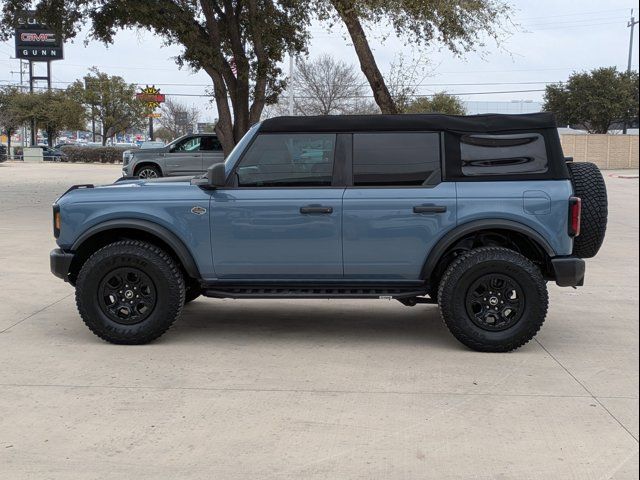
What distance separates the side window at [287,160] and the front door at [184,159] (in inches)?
622

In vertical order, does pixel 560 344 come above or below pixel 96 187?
below

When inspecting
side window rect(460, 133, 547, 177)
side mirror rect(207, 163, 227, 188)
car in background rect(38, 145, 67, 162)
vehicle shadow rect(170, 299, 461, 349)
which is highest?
car in background rect(38, 145, 67, 162)

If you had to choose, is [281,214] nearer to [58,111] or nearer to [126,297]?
[126,297]

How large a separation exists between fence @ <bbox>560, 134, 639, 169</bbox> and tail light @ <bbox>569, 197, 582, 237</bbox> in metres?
43.6

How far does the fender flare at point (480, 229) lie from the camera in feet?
18.2

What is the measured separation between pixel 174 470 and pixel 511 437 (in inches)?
77.0

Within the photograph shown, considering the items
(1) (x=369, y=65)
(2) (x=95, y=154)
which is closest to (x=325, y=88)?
(2) (x=95, y=154)

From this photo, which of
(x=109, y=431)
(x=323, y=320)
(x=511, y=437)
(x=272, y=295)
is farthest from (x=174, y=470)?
(x=323, y=320)

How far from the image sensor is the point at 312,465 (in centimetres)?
367

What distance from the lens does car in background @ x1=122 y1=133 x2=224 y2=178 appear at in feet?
70.2

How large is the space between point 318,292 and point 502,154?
6.39 feet

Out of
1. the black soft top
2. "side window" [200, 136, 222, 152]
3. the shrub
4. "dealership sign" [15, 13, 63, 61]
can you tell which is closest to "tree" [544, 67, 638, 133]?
the shrub

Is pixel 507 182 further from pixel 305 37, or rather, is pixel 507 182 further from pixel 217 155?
pixel 217 155

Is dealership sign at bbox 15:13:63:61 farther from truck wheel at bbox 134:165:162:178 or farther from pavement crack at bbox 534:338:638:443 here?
pavement crack at bbox 534:338:638:443
